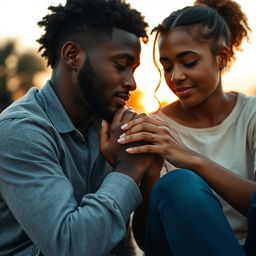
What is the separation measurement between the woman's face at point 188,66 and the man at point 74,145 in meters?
0.44

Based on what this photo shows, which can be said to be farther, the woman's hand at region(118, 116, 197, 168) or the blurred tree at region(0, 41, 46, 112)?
the blurred tree at region(0, 41, 46, 112)

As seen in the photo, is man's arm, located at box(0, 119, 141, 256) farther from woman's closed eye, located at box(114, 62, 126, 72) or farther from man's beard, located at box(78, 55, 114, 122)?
woman's closed eye, located at box(114, 62, 126, 72)

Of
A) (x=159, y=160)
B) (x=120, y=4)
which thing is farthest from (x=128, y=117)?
(x=120, y=4)

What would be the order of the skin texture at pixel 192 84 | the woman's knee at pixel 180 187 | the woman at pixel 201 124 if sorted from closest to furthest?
the woman's knee at pixel 180 187, the woman at pixel 201 124, the skin texture at pixel 192 84

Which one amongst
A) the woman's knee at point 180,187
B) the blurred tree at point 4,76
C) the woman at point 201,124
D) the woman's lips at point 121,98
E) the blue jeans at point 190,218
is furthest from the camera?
the blurred tree at point 4,76

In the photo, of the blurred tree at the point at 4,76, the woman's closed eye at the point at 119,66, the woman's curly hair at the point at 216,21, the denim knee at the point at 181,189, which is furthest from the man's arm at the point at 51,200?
the blurred tree at the point at 4,76

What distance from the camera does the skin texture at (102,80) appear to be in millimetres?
2502

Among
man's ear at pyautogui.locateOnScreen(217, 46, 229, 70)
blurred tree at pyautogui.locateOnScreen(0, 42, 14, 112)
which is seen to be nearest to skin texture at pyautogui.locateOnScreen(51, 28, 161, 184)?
man's ear at pyautogui.locateOnScreen(217, 46, 229, 70)

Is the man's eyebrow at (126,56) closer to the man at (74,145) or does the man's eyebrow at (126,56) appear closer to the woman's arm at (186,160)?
the man at (74,145)

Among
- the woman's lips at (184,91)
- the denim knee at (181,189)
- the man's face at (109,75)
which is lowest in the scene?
the denim knee at (181,189)

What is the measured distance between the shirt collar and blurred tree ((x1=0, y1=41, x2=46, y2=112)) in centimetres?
2531

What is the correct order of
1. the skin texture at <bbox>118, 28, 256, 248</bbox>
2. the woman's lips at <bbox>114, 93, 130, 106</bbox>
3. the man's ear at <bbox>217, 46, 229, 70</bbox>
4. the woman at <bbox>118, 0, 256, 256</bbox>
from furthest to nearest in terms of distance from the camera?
the man's ear at <bbox>217, 46, 229, 70</bbox>, the skin texture at <bbox>118, 28, 256, 248</bbox>, the woman's lips at <bbox>114, 93, 130, 106</bbox>, the woman at <bbox>118, 0, 256, 256</bbox>

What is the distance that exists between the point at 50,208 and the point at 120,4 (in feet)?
4.17

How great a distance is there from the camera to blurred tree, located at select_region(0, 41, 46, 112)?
89.5 feet
